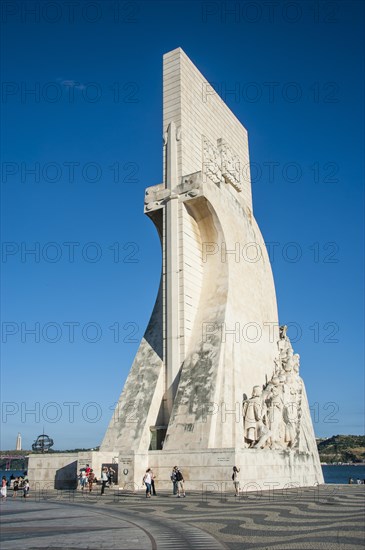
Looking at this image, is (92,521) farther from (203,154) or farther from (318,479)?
(203,154)

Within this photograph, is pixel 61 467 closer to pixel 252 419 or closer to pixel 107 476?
pixel 107 476

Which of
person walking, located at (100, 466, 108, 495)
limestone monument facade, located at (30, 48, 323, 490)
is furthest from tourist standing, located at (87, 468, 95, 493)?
limestone monument facade, located at (30, 48, 323, 490)

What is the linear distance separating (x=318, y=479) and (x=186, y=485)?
24.6 feet

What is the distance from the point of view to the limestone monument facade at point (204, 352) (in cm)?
1544

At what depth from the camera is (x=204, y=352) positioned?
57.2 ft

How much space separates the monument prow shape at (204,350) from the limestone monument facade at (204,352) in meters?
0.04

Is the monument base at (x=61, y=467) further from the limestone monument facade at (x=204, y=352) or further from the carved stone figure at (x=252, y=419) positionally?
the carved stone figure at (x=252, y=419)

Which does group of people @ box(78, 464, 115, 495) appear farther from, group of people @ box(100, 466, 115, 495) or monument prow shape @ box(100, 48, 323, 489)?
monument prow shape @ box(100, 48, 323, 489)

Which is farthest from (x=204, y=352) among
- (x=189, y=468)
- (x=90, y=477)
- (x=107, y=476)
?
(x=90, y=477)

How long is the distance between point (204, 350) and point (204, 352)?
0.08m

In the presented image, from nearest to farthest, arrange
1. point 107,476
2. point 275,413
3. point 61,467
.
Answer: point 107,476, point 61,467, point 275,413

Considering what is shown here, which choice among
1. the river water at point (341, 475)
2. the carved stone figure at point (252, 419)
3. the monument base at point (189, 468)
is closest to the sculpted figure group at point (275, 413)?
the carved stone figure at point (252, 419)

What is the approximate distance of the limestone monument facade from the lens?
15438 millimetres

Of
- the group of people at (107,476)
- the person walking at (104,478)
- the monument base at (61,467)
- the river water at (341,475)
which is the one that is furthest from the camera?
the river water at (341,475)
